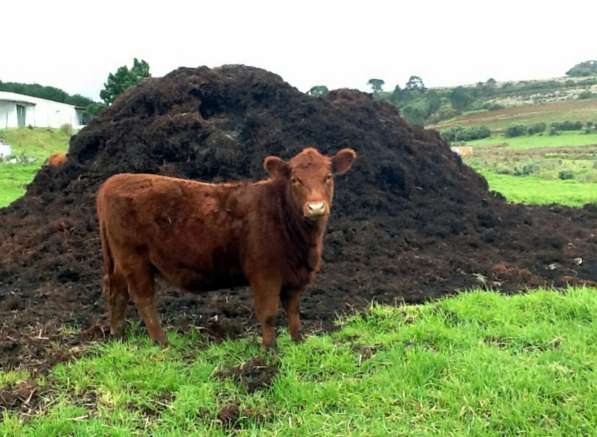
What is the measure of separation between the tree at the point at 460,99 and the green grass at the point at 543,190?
54.3 metres

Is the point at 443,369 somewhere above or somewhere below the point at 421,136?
below

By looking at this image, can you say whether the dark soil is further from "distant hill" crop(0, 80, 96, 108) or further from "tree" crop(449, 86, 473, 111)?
"tree" crop(449, 86, 473, 111)

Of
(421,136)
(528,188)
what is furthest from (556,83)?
(421,136)

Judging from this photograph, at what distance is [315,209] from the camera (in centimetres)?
544

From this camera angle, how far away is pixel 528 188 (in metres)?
20.3

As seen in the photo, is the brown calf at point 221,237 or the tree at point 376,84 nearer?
the brown calf at point 221,237

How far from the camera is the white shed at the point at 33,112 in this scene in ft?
165

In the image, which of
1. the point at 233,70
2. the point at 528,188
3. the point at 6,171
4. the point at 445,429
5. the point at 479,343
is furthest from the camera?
the point at 6,171

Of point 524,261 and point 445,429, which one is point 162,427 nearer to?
point 445,429

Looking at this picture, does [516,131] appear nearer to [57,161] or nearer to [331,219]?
[57,161]

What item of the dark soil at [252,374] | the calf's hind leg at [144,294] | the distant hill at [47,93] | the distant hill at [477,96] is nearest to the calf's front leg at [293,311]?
the dark soil at [252,374]

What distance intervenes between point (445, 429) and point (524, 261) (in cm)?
583

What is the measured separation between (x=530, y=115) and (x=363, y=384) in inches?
2507

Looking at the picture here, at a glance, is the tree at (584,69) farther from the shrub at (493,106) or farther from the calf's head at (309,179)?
the calf's head at (309,179)
